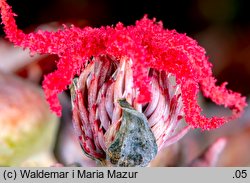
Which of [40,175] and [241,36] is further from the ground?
[241,36]

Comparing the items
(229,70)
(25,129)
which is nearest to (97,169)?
(25,129)

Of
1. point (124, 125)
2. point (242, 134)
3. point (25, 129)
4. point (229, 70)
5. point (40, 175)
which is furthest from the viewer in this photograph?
point (229, 70)

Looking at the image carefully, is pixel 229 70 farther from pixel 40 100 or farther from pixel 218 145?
pixel 40 100

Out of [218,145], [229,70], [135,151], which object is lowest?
[135,151]

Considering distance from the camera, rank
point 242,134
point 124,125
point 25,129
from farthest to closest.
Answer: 1. point 242,134
2. point 25,129
3. point 124,125
